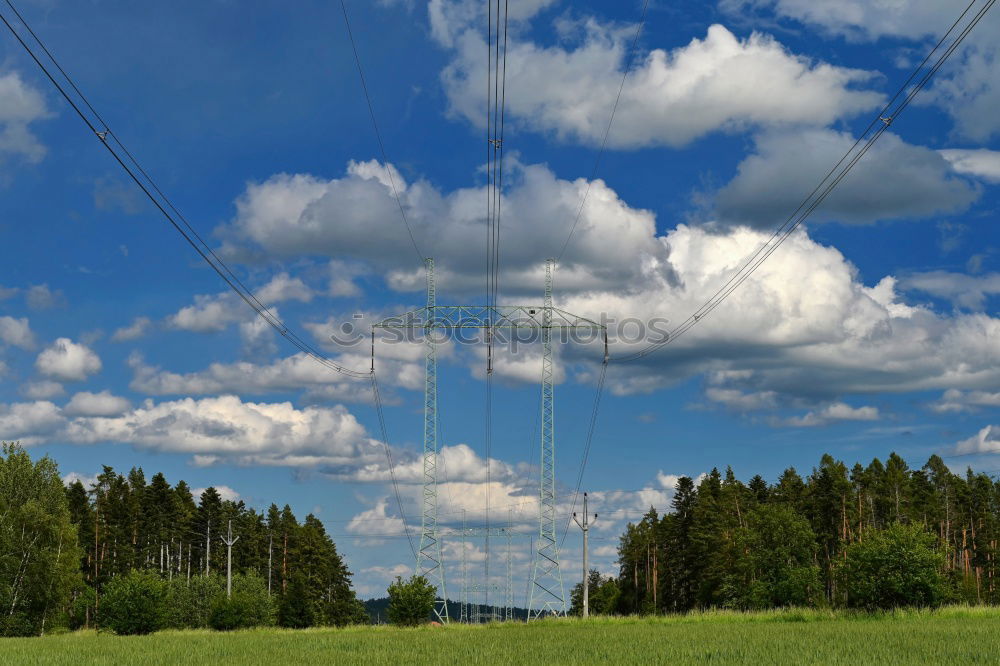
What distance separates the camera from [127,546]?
127625mm

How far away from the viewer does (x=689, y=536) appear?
5103 inches

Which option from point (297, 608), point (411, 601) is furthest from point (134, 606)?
point (297, 608)

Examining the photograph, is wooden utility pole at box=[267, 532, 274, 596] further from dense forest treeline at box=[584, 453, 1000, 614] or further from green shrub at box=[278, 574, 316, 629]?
dense forest treeline at box=[584, 453, 1000, 614]

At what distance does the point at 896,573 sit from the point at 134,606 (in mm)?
54138

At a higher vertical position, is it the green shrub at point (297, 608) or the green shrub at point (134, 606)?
the green shrub at point (134, 606)

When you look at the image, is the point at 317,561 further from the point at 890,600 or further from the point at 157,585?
the point at 890,600

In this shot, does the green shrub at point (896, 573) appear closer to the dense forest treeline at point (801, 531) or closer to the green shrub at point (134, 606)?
the dense forest treeline at point (801, 531)

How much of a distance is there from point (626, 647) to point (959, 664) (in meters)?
14.4

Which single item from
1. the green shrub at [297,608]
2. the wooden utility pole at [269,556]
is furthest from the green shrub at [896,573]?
the wooden utility pole at [269,556]

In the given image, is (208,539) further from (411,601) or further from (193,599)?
(411,601)

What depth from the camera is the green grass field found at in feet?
128

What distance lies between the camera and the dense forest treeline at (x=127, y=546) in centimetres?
9900

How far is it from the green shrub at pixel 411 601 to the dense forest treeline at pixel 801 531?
125 feet

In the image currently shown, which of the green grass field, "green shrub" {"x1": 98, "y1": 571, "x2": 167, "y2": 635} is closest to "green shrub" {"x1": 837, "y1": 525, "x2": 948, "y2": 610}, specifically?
the green grass field
